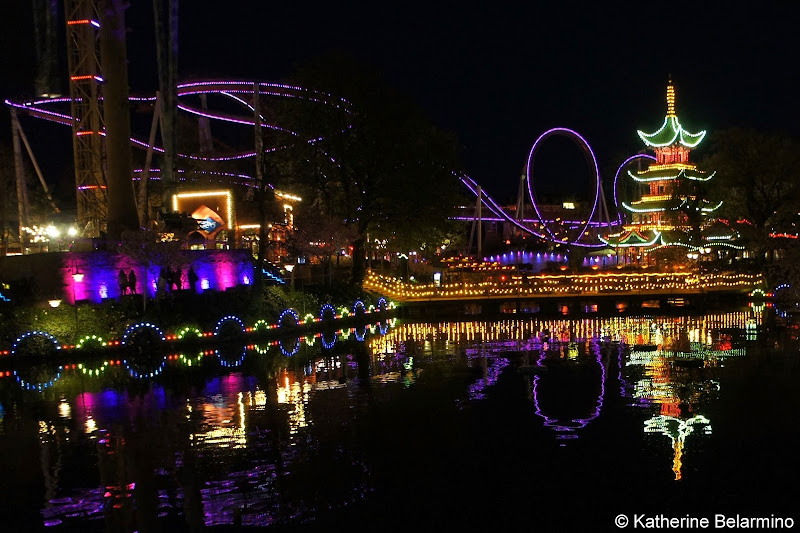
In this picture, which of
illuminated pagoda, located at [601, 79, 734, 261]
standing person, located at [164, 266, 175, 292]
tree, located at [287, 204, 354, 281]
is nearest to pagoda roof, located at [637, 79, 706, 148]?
illuminated pagoda, located at [601, 79, 734, 261]

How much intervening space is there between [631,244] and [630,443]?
167 feet

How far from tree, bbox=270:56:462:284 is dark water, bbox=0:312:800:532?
19062 mm

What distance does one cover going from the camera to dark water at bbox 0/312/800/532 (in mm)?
9555

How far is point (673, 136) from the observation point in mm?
57594

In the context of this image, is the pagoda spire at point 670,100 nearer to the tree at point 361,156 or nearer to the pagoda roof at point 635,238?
the pagoda roof at point 635,238

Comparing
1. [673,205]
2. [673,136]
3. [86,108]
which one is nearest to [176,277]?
[86,108]

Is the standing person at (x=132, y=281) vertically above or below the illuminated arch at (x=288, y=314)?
above

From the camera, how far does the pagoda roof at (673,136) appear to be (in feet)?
189

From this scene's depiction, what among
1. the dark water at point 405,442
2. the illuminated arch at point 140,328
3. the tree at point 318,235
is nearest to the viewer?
the dark water at point 405,442

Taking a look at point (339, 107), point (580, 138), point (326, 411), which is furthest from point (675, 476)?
point (580, 138)

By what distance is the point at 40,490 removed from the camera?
10719 mm

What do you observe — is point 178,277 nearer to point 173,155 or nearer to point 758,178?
point 173,155

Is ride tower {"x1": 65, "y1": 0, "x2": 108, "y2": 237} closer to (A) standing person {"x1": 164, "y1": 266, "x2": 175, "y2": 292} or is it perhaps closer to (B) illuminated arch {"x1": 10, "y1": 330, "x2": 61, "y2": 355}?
(A) standing person {"x1": 164, "y1": 266, "x2": 175, "y2": 292}

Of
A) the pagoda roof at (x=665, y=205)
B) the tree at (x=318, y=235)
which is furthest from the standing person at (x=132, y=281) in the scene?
the pagoda roof at (x=665, y=205)
